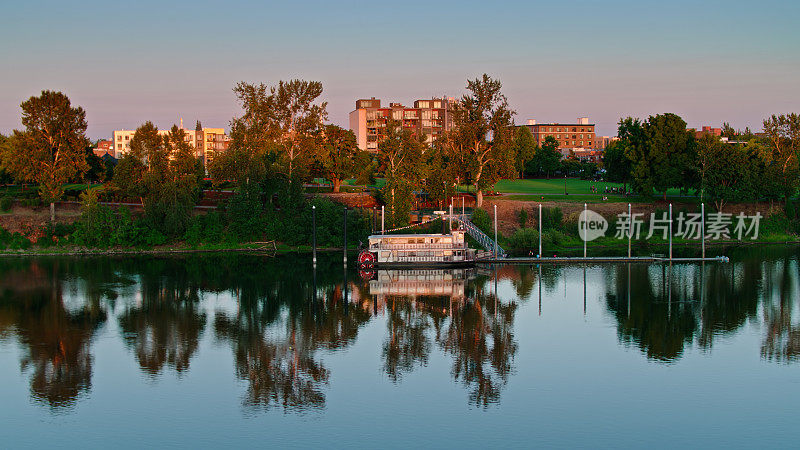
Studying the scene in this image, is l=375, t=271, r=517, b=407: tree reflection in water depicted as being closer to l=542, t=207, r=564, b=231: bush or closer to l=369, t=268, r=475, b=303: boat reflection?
l=369, t=268, r=475, b=303: boat reflection

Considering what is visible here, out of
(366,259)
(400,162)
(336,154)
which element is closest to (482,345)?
(366,259)

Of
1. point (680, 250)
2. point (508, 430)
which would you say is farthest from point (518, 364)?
point (680, 250)

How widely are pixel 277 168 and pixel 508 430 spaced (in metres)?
67.5

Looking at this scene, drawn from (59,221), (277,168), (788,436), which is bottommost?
(788,436)

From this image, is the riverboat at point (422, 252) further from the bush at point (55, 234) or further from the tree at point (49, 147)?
the tree at point (49, 147)

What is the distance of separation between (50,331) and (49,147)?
171 ft

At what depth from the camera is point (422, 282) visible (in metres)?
66.5

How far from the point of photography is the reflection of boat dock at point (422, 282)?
60938 millimetres

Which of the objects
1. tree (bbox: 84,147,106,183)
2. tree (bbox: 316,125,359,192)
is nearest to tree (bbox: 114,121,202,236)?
tree (bbox: 316,125,359,192)

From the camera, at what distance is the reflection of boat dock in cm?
6094

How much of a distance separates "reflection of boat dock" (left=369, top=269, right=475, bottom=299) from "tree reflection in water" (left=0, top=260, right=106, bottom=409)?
899 inches

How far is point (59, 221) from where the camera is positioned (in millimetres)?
89688

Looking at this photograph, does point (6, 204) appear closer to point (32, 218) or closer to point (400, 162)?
point (32, 218)

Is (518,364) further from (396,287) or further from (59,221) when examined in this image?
(59,221)
